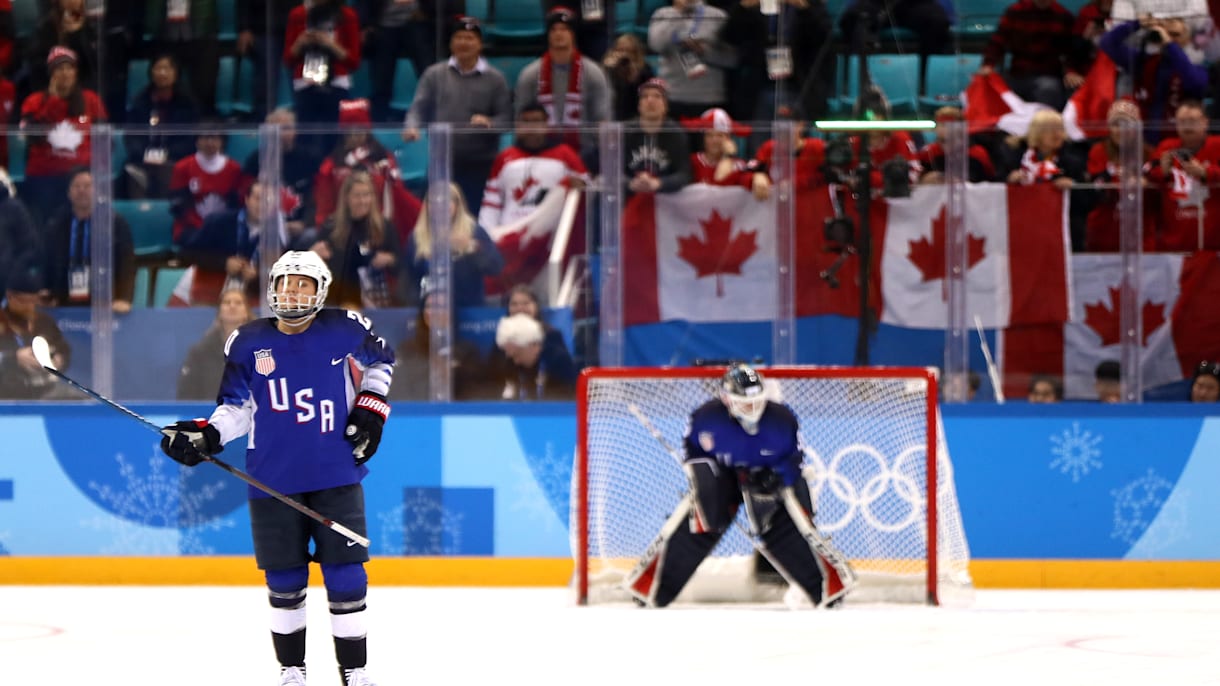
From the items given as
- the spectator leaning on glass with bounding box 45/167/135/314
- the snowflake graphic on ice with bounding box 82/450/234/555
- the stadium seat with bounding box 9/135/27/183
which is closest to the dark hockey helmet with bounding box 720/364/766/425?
the snowflake graphic on ice with bounding box 82/450/234/555

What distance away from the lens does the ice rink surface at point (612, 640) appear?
17.6 feet

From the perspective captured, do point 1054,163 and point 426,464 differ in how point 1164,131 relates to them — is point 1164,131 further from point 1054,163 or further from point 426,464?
point 426,464

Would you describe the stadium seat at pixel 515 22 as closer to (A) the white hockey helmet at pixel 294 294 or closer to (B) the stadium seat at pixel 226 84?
(B) the stadium seat at pixel 226 84

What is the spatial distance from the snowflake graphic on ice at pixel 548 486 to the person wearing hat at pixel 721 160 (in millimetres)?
1391

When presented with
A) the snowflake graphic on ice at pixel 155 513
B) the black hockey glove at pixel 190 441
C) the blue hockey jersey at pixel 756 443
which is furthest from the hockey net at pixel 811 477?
the black hockey glove at pixel 190 441

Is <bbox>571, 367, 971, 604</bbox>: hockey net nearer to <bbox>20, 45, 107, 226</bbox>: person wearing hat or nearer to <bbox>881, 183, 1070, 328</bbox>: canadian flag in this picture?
<bbox>881, 183, 1070, 328</bbox>: canadian flag

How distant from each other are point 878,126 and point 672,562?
7.02 feet

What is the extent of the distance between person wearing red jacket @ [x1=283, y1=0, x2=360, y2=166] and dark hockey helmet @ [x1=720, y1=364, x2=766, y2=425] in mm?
3049

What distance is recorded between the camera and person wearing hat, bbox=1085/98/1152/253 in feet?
25.5

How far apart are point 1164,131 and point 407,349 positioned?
3493mm

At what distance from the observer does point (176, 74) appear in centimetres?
901

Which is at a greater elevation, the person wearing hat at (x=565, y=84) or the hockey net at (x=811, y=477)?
the person wearing hat at (x=565, y=84)

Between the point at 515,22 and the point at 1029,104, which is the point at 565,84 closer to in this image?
the point at 515,22

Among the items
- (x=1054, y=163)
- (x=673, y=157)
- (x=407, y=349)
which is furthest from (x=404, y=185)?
(x=1054, y=163)
